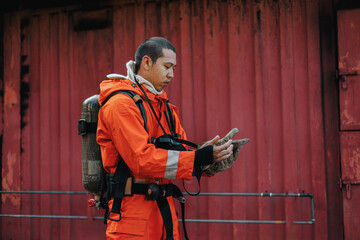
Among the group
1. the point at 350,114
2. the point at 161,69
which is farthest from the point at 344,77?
the point at 161,69

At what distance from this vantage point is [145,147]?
81.4 inches

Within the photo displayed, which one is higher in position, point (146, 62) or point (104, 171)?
point (146, 62)

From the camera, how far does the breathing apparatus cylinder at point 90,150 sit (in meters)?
2.49

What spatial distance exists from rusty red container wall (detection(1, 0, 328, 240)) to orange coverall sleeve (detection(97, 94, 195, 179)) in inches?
95.7

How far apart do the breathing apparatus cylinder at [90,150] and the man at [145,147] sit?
7.5 inches

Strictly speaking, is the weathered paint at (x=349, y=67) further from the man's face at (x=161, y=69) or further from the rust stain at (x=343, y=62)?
the man's face at (x=161, y=69)

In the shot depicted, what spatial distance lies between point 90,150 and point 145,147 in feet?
2.13

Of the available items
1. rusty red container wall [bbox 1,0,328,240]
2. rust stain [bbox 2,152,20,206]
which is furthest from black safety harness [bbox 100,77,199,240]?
rust stain [bbox 2,152,20,206]

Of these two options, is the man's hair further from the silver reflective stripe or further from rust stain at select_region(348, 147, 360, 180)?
rust stain at select_region(348, 147, 360, 180)

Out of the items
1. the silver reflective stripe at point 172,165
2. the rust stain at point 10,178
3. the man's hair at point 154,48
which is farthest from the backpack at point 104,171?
the rust stain at point 10,178

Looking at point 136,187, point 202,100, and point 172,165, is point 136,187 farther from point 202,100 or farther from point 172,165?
point 202,100

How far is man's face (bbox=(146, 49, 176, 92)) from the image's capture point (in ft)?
7.84

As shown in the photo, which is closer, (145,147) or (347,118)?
(145,147)

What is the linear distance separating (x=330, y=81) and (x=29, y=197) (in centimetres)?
414
